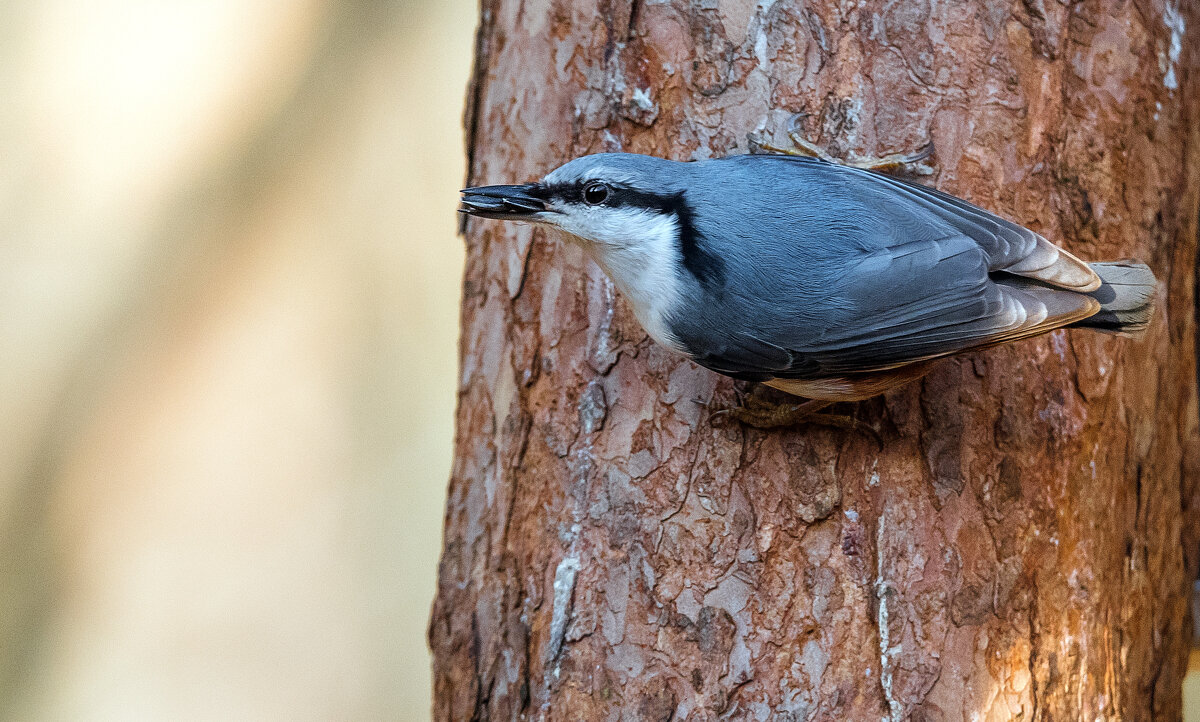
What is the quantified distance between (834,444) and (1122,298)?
0.62 m

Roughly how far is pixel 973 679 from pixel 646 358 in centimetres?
91

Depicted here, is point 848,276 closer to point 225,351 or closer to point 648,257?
point 648,257

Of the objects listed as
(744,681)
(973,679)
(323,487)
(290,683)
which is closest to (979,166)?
(973,679)

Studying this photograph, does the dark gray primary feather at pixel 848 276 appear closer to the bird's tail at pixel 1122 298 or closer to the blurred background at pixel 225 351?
the bird's tail at pixel 1122 298

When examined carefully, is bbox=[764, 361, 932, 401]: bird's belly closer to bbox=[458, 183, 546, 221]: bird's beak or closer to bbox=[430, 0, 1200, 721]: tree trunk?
bbox=[430, 0, 1200, 721]: tree trunk

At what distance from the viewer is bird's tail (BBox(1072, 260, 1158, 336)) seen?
1.77m

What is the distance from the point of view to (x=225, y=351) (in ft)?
14.9

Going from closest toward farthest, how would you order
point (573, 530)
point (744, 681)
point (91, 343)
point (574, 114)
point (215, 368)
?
point (744, 681) < point (573, 530) < point (574, 114) < point (91, 343) < point (215, 368)

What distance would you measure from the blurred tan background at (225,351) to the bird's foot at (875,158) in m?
3.16

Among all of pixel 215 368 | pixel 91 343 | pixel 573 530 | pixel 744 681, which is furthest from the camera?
pixel 215 368

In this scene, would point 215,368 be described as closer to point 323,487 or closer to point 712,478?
point 323,487

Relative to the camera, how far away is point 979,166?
1.94m

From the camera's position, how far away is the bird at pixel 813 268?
1.66 m

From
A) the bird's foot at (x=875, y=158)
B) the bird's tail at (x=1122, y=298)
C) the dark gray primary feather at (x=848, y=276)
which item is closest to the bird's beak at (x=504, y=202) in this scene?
the dark gray primary feather at (x=848, y=276)
